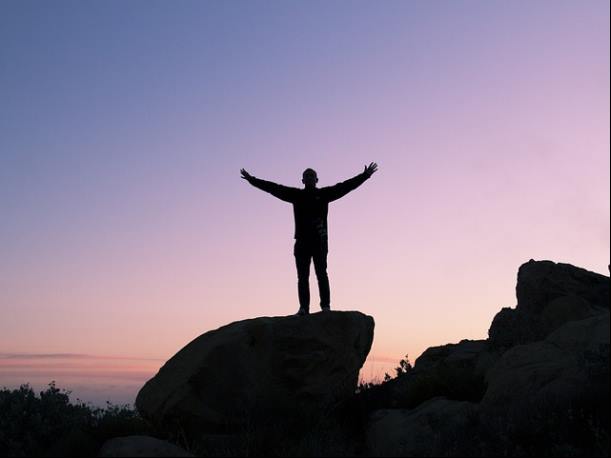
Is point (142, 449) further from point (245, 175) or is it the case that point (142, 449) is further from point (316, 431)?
point (245, 175)

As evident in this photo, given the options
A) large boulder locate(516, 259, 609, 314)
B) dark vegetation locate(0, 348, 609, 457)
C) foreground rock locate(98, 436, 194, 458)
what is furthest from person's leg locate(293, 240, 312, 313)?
foreground rock locate(98, 436, 194, 458)

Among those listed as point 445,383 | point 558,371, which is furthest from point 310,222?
point 558,371

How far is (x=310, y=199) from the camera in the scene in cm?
1267

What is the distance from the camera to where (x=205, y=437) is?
1046 cm

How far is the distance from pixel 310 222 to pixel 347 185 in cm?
107

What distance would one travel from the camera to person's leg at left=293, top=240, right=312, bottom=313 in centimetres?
1248

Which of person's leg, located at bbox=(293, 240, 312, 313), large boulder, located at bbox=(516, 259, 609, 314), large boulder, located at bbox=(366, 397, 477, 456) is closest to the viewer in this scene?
large boulder, located at bbox=(366, 397, 477, 456)

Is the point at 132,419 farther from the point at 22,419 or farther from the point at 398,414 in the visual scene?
the point at 398,414

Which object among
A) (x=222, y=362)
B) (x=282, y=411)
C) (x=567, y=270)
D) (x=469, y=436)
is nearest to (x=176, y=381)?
(x=222, y=362)

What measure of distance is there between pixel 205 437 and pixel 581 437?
5.41 m

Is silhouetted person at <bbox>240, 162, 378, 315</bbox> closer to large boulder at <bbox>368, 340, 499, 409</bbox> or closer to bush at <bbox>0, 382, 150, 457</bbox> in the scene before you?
large boulder at <bbox>368, 340, 499, 409</bbox>

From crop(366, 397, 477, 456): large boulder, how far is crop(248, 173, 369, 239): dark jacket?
355 centimetres

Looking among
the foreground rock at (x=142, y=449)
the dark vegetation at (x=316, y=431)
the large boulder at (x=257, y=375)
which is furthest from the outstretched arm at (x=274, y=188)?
the foreground rock at (x=142, y=449)

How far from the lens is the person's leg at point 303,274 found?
41.0ft
